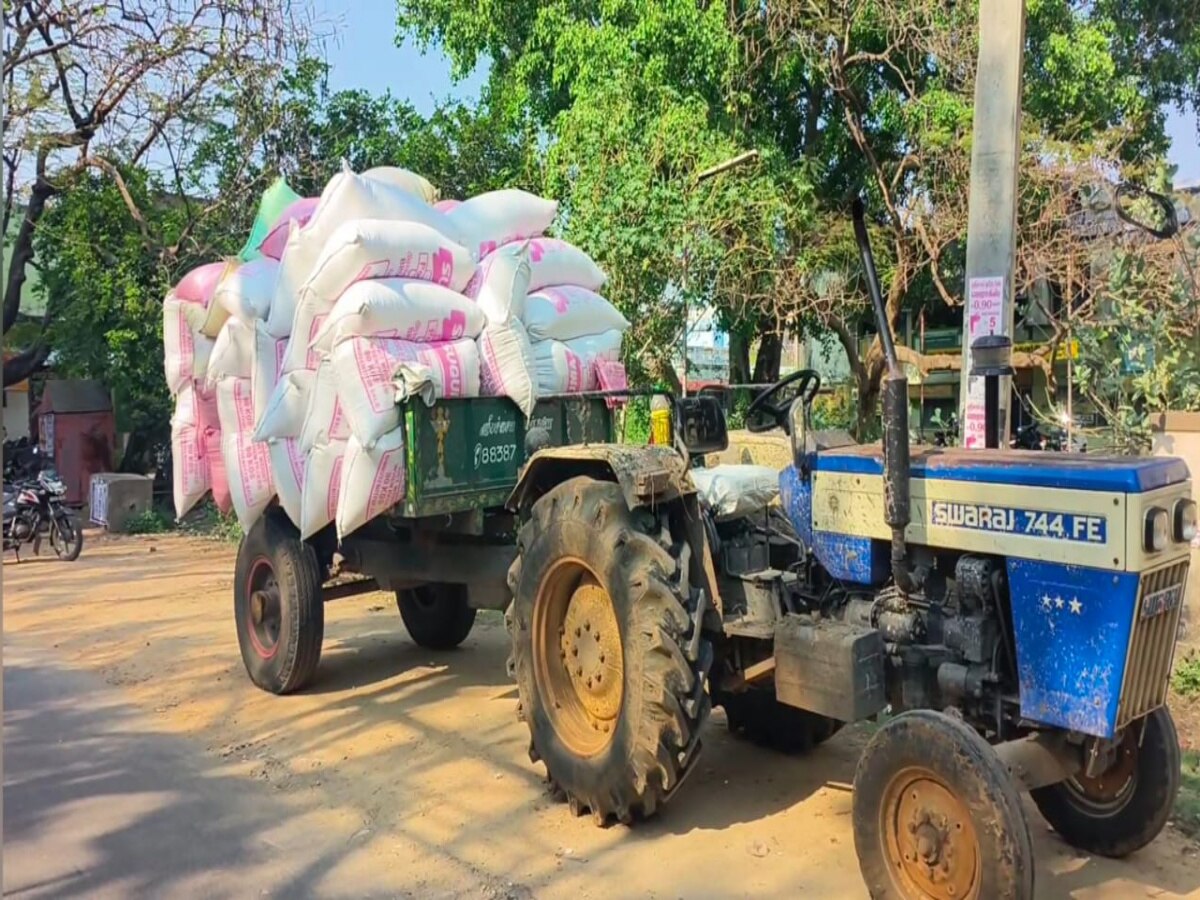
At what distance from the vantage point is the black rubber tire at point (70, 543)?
12055 millimetres

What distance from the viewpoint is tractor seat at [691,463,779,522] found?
4.26 meters

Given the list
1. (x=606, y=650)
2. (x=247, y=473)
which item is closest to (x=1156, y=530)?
(x=606, y=650)

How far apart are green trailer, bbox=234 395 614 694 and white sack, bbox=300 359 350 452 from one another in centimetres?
34

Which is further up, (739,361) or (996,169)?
(996,169)

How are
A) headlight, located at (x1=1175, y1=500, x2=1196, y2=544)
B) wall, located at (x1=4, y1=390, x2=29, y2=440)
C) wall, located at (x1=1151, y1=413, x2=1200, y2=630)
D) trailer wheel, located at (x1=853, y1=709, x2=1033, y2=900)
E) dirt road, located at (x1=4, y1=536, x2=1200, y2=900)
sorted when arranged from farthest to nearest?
wall, located at (x1=4, y1=390, x2=29, y2=440) < wall, located at (x1=1151, y1=413, x2=1200, y2=630) < dirt road, located at (x1=4, y1=536, x2=1200, y2=900) < headlight, located at (x1=1175, y1=500, x2=1196, y2=544) < trailer wheel, located at (x1=853, y1=709, x2=1033, y2=900)

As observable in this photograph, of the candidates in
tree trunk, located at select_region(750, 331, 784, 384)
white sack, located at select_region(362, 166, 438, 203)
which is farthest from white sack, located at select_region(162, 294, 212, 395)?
tree trunk, located at select_region(750, 331, 784, 384)

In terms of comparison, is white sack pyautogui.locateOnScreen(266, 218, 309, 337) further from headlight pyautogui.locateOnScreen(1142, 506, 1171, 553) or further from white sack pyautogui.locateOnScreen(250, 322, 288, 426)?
headlight pyautogui.locateOnScreen(1142, 506, 1171, 553)

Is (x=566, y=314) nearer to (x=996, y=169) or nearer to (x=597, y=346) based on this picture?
(x=597, y=346)

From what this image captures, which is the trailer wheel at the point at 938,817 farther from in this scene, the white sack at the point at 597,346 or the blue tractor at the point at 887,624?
the white sack at the point at 597,346

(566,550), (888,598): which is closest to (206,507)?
(566,550)

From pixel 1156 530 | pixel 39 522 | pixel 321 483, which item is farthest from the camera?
pixel 39 522

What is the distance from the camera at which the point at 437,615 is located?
683 centimetres

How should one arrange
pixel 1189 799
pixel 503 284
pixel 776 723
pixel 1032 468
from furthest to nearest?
1. pixel 503 284
2. pixel 776 723
3. pixel 1189 799
4. pixel 1032 468

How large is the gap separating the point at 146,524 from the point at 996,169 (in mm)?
12746
